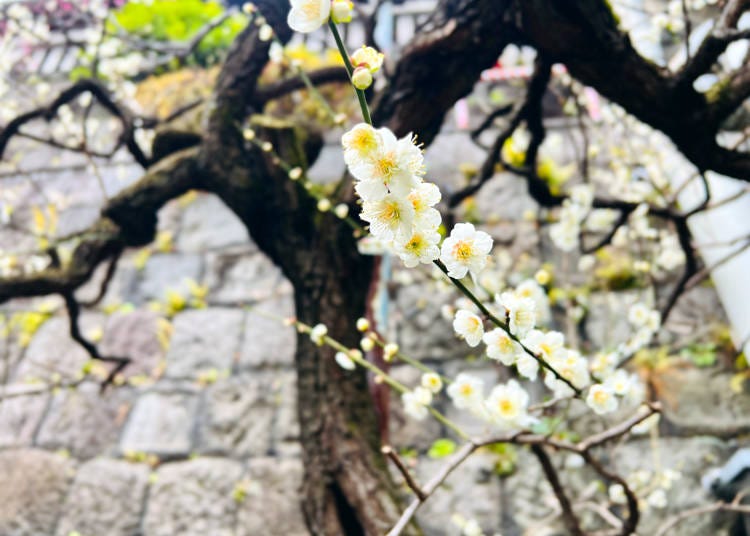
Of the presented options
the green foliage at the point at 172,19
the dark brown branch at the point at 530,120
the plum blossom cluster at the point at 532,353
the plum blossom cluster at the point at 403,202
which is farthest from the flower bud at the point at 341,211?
the green foliage at the point at 172,19

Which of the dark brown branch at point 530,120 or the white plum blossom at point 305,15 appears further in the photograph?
the dark brown branch at point 530,120

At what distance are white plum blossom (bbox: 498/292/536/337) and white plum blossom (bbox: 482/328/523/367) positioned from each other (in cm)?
4

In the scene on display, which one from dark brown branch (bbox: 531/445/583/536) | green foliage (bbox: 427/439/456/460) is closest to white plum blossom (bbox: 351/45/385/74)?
dark brown branch (bbox: 531/445/583/536)

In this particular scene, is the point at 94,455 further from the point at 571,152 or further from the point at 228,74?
the point at 571,152

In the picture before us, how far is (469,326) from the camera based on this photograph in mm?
692

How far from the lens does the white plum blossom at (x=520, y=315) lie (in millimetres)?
678

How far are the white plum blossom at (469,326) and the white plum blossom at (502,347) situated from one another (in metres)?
0.05

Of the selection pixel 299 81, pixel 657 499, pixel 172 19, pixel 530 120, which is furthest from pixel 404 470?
pixel 172 19

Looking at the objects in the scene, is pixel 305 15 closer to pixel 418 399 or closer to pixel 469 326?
pixel 469 326

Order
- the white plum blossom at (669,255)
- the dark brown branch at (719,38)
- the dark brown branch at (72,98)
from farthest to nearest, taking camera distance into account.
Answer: the white plum blossom at (669,255)
the dark brown branch at (72,98)
the dark brown branch at (719,38)

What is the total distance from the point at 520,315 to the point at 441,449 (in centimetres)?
138

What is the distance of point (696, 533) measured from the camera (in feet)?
5.34

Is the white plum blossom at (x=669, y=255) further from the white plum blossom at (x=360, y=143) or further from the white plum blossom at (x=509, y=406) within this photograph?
the white plum blossom at (x=360, y=143)

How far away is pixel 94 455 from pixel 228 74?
57.5 inches
